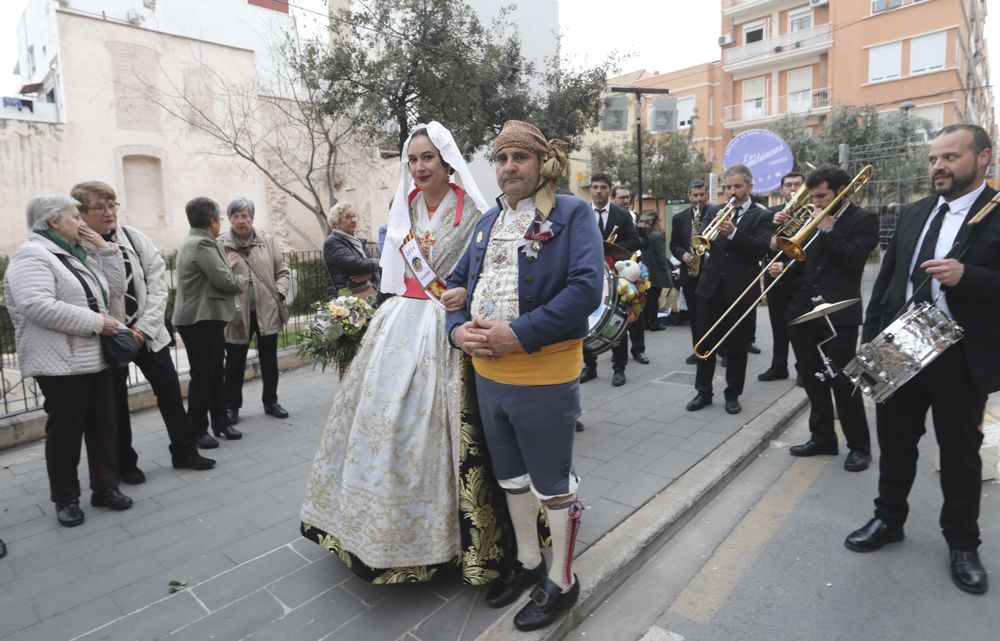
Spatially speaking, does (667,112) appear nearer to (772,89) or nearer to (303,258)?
(303,258)

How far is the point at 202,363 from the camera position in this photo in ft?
16.0

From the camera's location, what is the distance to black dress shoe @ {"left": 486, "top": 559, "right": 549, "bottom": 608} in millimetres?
2721

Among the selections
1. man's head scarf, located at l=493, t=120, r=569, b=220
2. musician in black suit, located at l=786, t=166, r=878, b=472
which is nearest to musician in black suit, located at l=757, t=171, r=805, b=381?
musician in black suit, located at l=786, t=166, r=878, b=472

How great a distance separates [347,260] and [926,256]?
162 inches

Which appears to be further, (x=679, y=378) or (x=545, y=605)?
(x=679, y=378)

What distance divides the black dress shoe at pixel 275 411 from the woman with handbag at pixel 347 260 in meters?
1.29

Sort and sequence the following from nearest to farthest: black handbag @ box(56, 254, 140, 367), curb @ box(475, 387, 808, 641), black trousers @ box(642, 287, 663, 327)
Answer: curb @ box(475, 387, 808, 641) < black handbag @ box(56, 254, 140, 367) < black trousers @ box(642, 287, 663, 327)

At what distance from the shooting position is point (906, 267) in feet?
10.1

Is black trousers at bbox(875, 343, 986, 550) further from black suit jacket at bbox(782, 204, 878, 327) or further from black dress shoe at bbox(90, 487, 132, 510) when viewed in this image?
black dress shoe at bbox(90, 487, 132, 510)

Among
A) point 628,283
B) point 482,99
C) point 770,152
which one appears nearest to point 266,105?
point 482,99

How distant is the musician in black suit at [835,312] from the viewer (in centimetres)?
418

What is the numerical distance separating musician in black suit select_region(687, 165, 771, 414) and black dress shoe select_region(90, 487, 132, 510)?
14.7 ft

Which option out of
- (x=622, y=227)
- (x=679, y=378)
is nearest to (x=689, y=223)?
(x=622, y=227)

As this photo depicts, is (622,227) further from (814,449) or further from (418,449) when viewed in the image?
(418,449)
